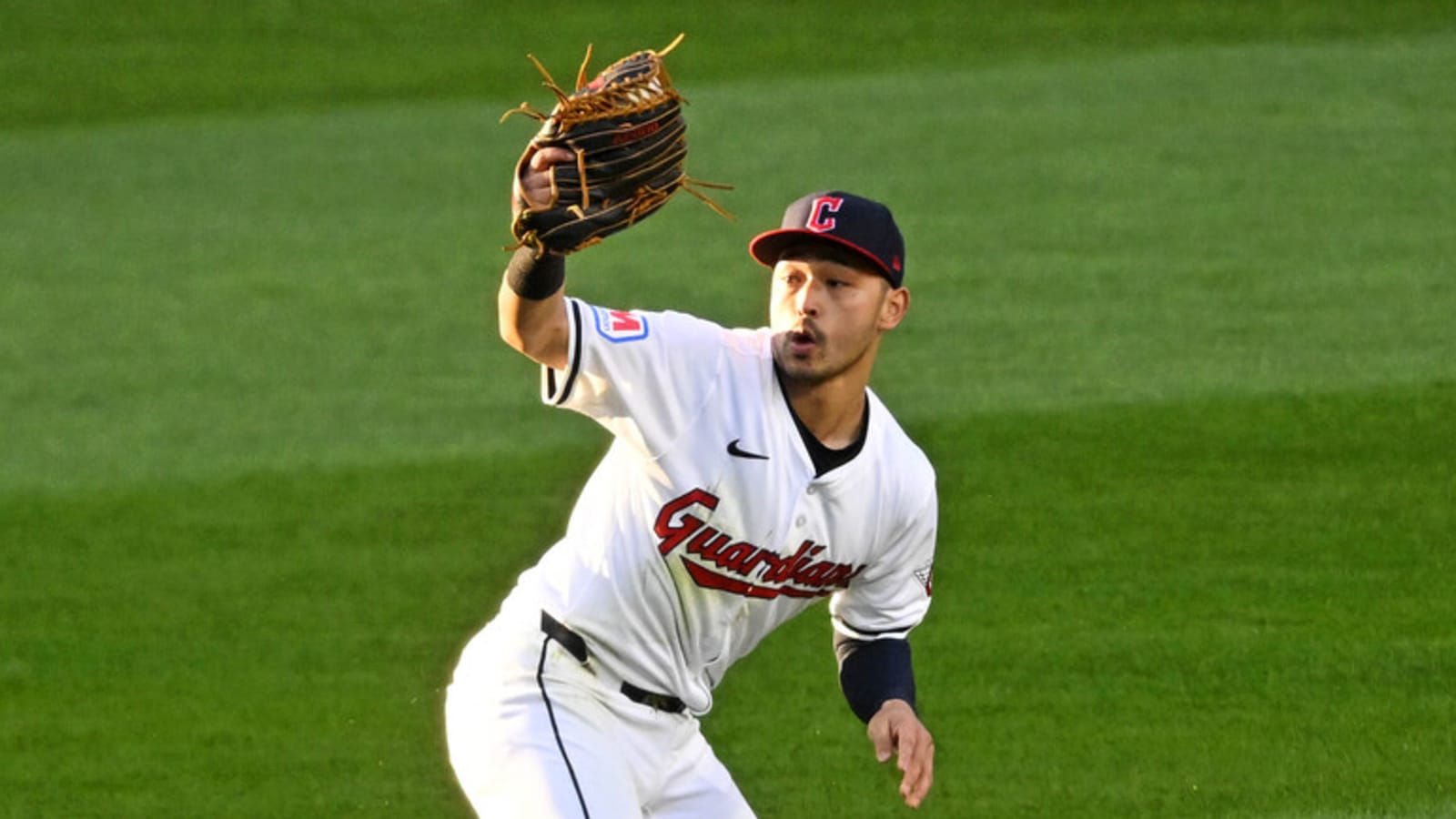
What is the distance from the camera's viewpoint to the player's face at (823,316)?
4582mm

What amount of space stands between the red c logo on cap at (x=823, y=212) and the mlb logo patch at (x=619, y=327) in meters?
0.41

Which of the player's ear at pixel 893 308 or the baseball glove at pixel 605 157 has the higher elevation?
the baseball glove at pixel 605 157

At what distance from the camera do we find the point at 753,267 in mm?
10500

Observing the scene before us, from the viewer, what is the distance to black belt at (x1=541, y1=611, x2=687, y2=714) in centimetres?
461

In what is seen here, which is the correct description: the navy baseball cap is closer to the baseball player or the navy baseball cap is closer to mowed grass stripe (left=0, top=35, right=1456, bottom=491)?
the baseball player

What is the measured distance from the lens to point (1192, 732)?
673 centimetres

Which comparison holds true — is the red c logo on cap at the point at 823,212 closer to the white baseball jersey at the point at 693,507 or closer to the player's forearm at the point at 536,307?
the white baseball jersey at the point at 693,507

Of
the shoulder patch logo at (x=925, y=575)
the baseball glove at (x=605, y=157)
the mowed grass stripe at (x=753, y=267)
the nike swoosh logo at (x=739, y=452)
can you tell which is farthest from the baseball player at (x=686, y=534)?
the mowed grass stripe at (x=753, y=267)

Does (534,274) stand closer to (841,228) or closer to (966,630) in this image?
(841,228)

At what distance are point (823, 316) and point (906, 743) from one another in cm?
91

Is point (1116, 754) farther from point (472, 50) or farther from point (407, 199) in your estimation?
point (472, 50)

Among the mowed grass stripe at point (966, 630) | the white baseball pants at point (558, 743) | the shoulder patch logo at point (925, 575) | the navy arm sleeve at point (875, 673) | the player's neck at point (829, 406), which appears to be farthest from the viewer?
the mowed grass stripe at point (966, 630)

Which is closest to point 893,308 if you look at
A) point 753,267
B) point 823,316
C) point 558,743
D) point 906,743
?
point 823,316

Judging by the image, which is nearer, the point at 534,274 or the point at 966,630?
the point at 534,274
